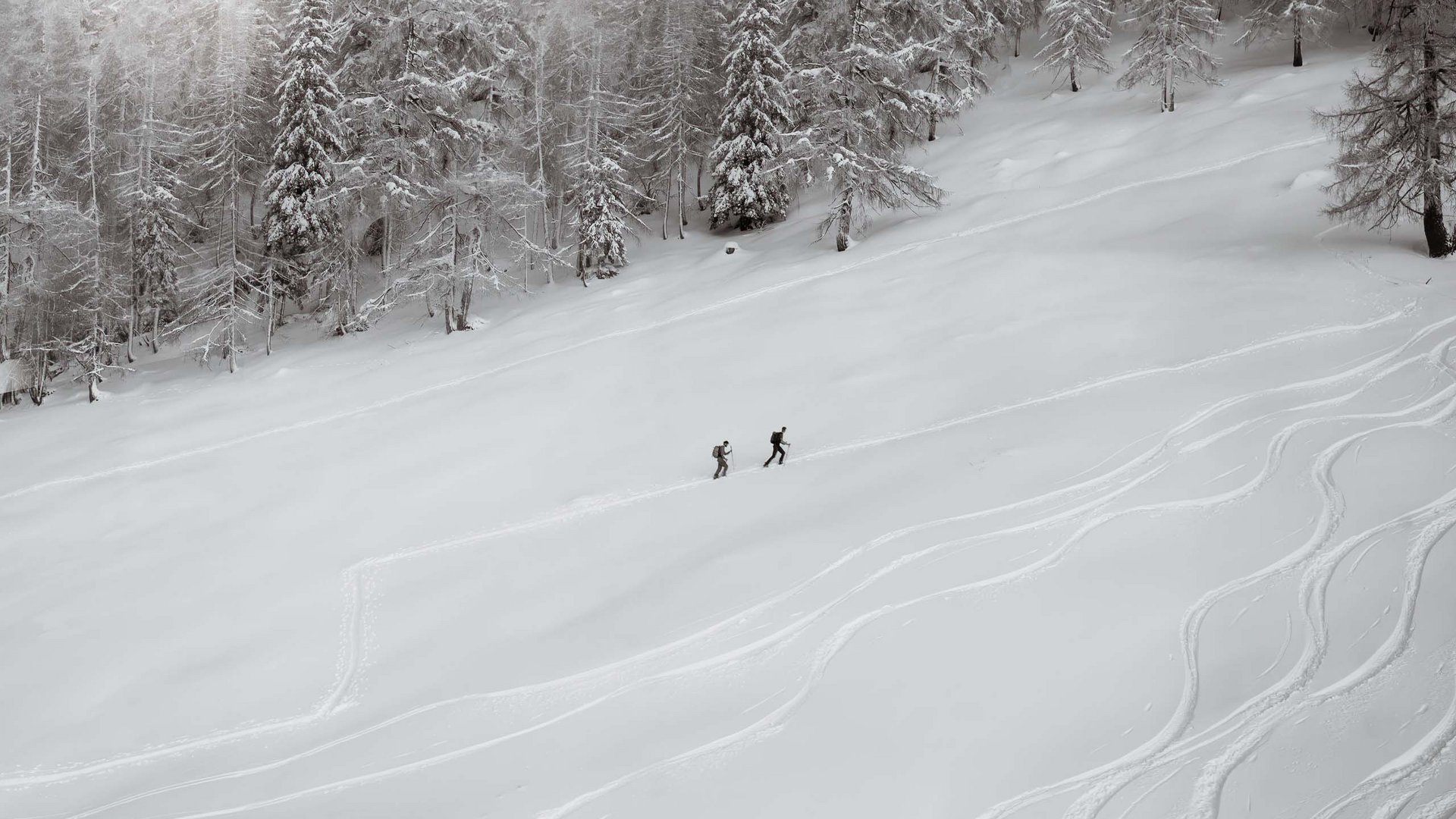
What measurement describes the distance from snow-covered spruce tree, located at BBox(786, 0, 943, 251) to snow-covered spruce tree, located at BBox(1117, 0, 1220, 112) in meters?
10.1

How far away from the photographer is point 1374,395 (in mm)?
12391

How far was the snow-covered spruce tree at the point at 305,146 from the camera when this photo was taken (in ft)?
97.5

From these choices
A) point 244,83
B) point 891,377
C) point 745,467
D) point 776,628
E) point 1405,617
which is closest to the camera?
point 1405,617

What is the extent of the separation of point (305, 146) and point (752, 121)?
1779 cm

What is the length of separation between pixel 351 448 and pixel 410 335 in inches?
462

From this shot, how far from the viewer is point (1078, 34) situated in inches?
1332

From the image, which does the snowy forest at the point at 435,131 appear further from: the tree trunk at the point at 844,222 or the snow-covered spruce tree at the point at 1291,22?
the snow-covered spruce tree at the point at 1291,22

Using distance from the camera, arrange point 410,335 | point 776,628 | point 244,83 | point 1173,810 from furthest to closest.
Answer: point 244,83, point 410,335, point 776,628, point 1173,810

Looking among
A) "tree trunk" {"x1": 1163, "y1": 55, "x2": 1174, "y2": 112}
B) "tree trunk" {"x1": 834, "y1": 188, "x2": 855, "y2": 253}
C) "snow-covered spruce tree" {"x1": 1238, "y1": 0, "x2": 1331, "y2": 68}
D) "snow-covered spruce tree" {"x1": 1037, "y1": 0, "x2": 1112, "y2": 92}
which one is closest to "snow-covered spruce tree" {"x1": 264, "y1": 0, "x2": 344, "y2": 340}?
A: "tree trunk" {"x1": 834, "y1": 188, "x2": 855, "y2": 253}

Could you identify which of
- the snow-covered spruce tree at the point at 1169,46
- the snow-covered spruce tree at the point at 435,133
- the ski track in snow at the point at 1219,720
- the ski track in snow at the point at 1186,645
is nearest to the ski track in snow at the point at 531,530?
the ski track in snow at the point at 1186,645

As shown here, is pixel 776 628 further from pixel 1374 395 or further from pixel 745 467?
pixel 1374 395

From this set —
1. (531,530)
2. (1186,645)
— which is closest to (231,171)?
(531,530)

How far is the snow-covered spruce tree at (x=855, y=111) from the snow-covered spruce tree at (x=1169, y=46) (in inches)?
399

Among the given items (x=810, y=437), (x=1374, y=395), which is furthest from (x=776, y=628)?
(x=1374, y=395)
